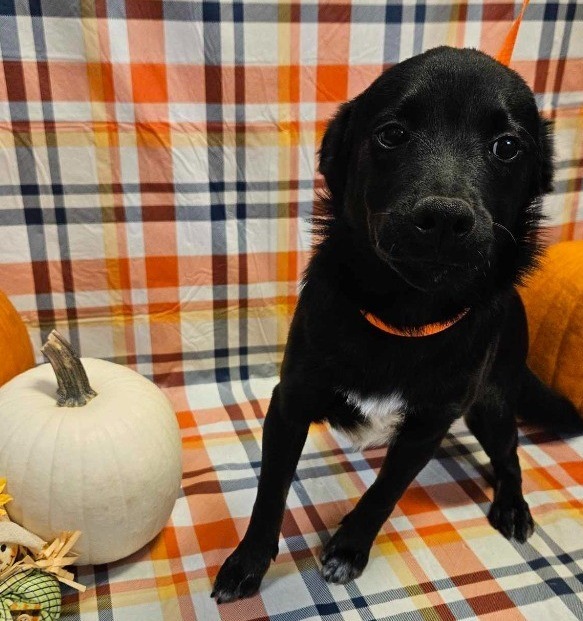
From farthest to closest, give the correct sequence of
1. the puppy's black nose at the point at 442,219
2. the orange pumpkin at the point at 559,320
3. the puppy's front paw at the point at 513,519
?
the orange pumpkin at the point at 559,320, the puppy's front paw at the point at 513,519, the puppy's black nose at the point at 442,219

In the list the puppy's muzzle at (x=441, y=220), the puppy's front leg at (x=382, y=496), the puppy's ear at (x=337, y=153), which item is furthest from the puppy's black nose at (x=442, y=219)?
the puppy's front leg at (x=382, y=496)

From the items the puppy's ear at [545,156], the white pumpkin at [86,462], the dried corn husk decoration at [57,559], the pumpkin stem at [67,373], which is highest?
the puppy's ear at [545,156]

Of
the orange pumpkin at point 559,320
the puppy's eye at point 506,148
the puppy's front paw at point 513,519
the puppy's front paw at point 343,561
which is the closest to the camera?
the puppy's eye at point 506,148

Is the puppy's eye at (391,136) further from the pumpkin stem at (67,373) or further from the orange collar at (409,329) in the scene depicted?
the pumpkin stem at (67,373)

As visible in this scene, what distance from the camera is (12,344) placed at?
1.30 metres

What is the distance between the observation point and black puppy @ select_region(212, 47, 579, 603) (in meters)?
0.82

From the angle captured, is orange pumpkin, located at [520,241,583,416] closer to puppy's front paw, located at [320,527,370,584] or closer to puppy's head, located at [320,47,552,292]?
puppy's head, located at [320,47,552,292]

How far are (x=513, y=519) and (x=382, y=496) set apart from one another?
1.06 ft

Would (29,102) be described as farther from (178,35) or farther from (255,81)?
(255,81)

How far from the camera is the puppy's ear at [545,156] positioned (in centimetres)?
96

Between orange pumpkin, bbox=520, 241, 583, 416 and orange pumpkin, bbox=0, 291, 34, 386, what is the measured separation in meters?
1.12

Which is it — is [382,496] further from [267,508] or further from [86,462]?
[86,462]

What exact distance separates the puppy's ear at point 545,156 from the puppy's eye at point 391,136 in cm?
23

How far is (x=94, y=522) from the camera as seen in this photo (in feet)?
3.33
